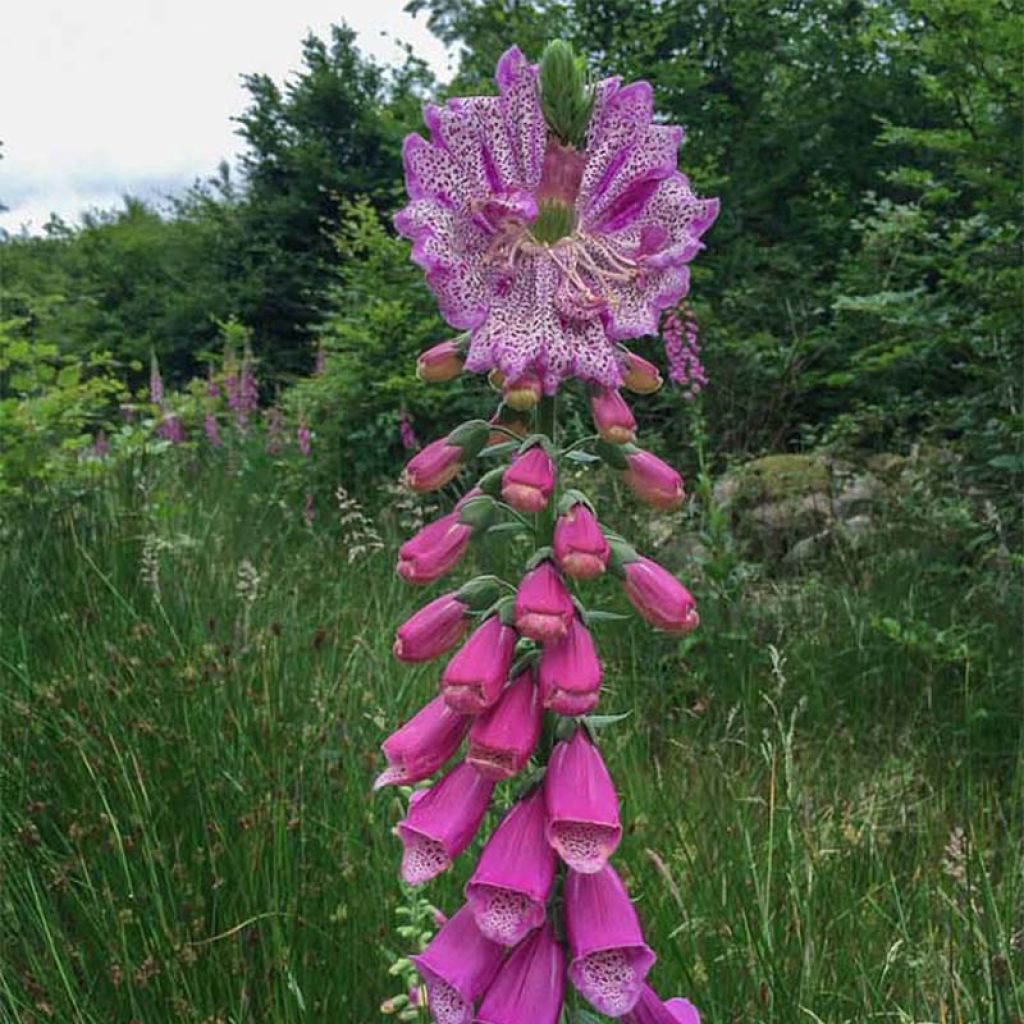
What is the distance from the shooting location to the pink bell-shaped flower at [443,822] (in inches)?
44.2

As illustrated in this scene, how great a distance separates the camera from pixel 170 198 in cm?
2189

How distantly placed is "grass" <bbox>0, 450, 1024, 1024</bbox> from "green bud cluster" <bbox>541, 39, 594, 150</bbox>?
1.11 metres

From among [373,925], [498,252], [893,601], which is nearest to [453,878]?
[373,925]

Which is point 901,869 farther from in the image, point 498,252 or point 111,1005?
point 498,252

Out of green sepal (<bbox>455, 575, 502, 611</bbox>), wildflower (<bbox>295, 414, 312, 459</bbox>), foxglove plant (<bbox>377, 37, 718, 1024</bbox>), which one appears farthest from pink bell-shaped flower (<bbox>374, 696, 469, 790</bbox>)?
wildflower (<bbox>295, 414, 312, 459</bbox>)

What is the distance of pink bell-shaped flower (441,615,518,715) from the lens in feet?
3.48

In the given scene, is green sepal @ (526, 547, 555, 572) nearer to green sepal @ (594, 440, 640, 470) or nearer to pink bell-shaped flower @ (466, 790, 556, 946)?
green sepal @ (594, 440, 640, 470)

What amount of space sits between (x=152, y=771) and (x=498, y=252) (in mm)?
1634

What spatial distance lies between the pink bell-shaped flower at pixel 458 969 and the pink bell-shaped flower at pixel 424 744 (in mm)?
168

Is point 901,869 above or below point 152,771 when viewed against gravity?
below

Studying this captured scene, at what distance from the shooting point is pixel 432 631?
1168mm

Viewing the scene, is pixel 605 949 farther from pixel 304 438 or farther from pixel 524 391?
pixel 304 438

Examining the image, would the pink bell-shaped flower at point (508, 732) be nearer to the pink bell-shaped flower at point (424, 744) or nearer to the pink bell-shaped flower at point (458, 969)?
the pink bell-shaped flower at point (424, 744)

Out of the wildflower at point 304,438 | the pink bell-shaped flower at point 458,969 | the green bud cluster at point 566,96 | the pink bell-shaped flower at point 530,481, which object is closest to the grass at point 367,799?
the pink bell-shaped flower at point 458,969
